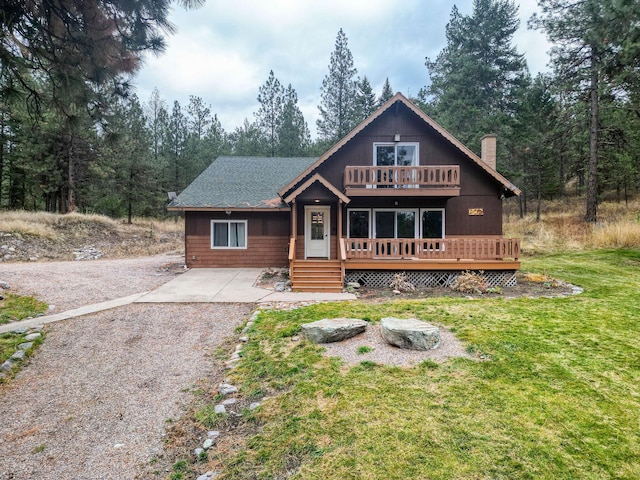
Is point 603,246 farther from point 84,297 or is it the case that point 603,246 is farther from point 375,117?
point 84,297

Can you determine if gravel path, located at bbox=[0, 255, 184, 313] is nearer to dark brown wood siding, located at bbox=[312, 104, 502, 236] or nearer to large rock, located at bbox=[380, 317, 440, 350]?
large rock, located at bbox=[380, 317, 440, 350]

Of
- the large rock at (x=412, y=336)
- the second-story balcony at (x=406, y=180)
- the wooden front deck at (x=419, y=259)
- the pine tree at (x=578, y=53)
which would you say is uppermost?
the pine tree at (x=578, y=53)

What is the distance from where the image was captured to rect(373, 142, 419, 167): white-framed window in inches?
516

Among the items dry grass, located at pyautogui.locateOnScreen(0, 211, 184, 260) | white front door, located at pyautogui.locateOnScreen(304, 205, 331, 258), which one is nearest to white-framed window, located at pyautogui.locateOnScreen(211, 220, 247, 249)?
white front door, located at pyautogui.locateOnScreen(304, 205, 331, 258)

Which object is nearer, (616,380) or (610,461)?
(610,461)

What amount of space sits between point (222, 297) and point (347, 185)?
246 inches

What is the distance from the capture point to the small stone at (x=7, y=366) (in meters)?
5.07

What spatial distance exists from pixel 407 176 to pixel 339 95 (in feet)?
76.1

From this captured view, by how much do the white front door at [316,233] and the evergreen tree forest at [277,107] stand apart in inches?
298

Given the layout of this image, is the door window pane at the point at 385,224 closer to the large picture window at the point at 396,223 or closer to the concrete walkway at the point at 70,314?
the large picture window at the point at 396,223

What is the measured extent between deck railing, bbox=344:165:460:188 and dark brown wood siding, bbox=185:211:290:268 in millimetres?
3782

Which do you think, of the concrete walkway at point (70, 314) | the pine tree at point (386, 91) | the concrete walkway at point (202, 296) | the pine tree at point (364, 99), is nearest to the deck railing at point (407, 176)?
the concrete walkway at point (202, 296)

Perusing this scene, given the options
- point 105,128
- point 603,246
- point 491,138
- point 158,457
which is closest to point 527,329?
point 158,457

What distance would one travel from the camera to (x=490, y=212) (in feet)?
42.3
